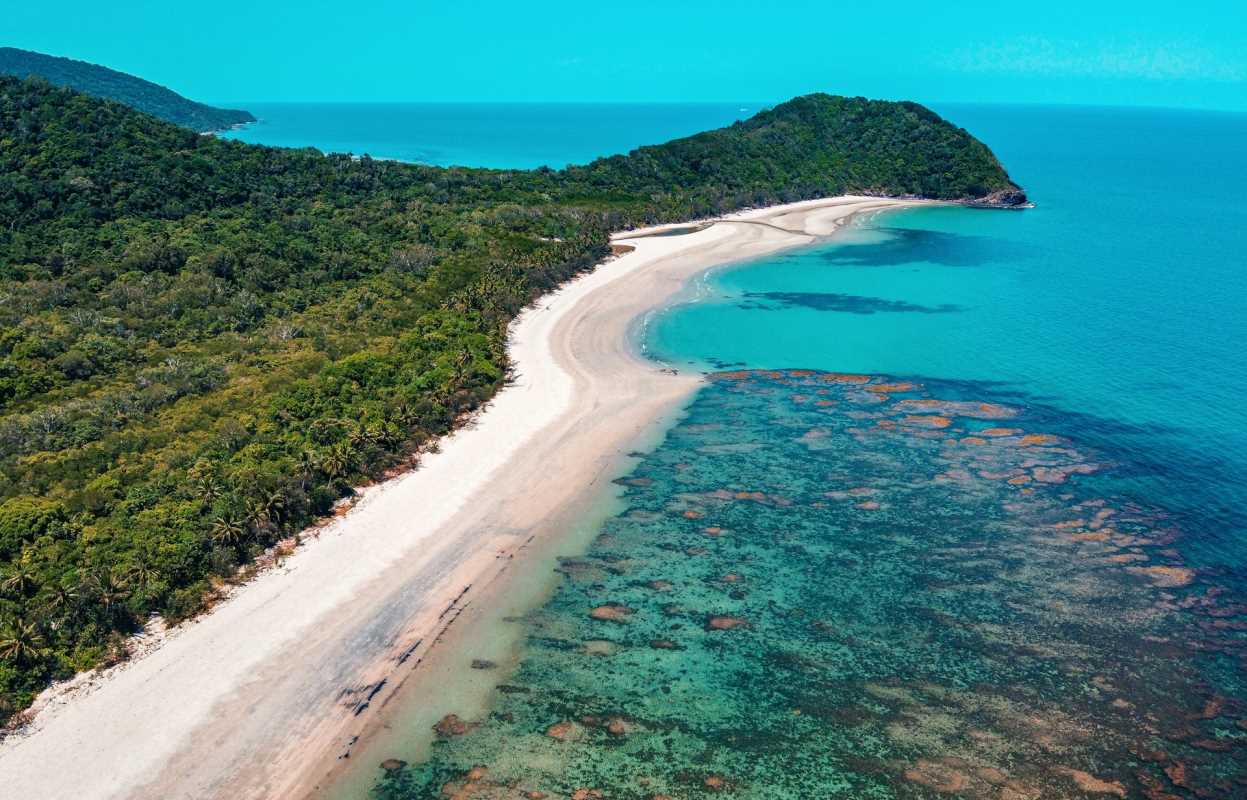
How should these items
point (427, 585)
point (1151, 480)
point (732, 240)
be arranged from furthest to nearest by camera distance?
point (732, 240) < point (1151, 480) < point (427, 585)

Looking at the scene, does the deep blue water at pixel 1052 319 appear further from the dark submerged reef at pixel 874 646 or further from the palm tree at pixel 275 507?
the palm tree at pixel 275 507

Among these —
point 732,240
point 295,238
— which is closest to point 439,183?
point 295,238

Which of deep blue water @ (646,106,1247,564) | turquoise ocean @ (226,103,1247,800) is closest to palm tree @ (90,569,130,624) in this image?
turquoise ocean @ (226,103,1247,800)

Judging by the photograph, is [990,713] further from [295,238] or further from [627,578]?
[295,238]

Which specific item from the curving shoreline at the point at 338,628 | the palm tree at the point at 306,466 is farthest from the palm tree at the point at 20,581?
the palm tree at the point at 306,466

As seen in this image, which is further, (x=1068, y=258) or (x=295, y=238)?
(x=1068, y=258)

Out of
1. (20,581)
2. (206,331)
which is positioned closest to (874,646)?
(20,581)
